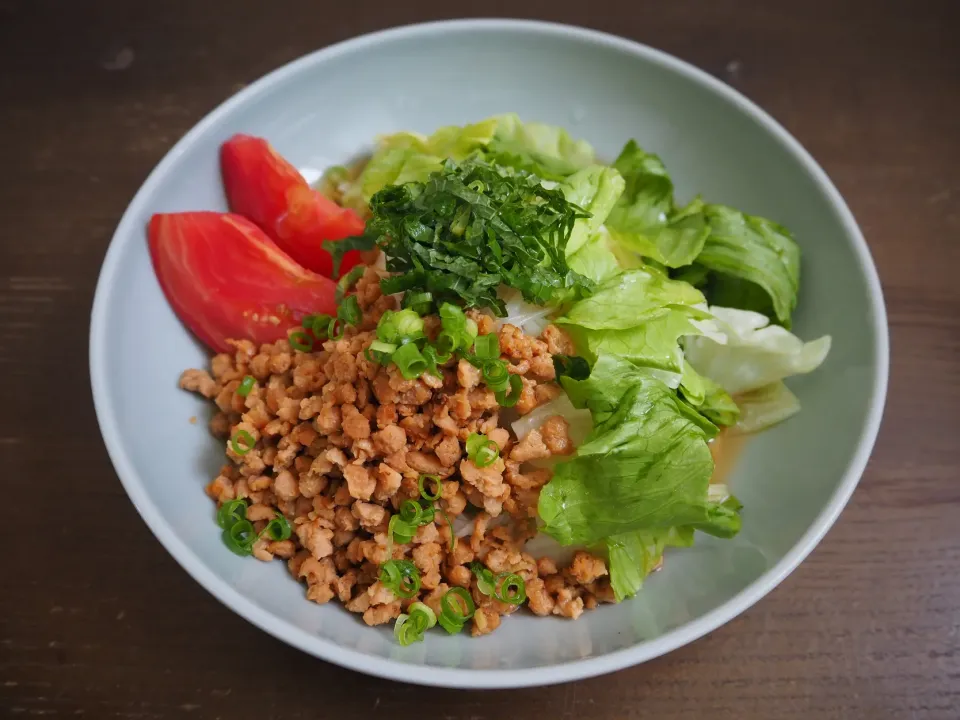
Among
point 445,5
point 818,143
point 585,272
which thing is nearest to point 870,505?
point 585,272

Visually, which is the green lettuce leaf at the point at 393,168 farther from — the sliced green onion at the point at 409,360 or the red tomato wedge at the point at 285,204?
the sliced green onion at the point at 409,360

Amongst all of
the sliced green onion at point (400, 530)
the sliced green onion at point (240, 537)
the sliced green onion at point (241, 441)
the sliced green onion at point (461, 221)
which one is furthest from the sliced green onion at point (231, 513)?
the sliced green onion at point (461, 221)

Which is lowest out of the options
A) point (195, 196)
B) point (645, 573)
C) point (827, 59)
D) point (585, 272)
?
point (645, 573)

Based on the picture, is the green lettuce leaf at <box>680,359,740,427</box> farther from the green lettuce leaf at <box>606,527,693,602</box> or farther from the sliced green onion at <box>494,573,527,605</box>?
the sliced green onion at <box>494,573,527,605</box>

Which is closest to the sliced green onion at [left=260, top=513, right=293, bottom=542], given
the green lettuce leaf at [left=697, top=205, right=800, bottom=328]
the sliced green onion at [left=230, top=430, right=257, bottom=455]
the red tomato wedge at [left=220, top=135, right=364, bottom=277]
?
the sliced green onion at [left=230, top=430, right=257, bottom=455]

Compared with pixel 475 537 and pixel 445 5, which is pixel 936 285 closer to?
pixel 475 537

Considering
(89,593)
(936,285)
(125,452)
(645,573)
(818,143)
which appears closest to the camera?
(125,452)

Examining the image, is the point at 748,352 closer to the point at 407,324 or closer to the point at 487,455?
the point at 487,455
